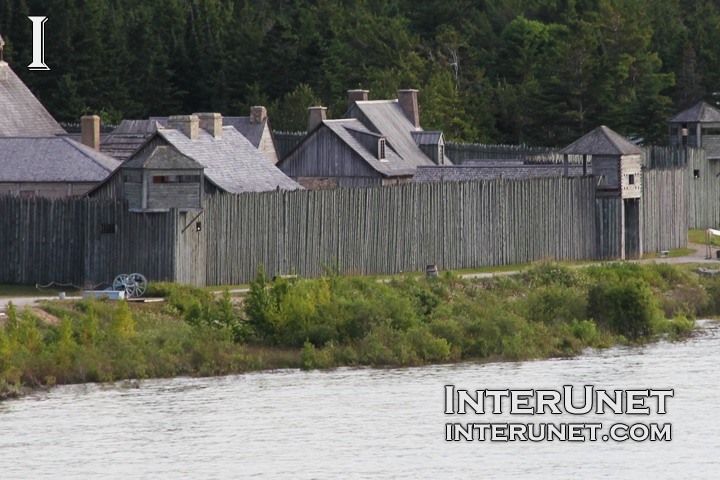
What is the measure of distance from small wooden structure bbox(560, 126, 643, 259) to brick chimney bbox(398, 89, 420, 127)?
17.8 metres

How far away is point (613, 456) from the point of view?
2570cm

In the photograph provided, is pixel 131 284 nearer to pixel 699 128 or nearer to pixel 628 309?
pixel 628 309

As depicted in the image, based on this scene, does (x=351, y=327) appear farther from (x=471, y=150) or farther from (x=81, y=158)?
(x=471, y=150)

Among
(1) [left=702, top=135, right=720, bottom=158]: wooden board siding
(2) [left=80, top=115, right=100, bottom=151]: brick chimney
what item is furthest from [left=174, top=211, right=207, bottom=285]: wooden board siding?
(1) [left=702, top=135, right=720, bottom=158]: wooden board siding

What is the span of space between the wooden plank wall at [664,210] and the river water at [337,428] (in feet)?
53.5

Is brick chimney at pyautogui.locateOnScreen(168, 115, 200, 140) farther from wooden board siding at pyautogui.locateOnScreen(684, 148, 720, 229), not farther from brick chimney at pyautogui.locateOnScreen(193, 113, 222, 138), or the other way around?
wooden board siding at pyautogui.locateOnScreen(684, 148, 720, 229)

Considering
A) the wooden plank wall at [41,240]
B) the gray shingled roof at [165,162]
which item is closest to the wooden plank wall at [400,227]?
the gray shingled roof at [165,162]

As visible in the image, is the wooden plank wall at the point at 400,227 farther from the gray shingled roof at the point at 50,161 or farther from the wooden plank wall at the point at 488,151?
the wooden plank wall at the point at 488,151

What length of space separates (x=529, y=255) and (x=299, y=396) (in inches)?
672

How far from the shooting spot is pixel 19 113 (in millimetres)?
59250

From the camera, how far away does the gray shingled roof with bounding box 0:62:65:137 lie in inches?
2296

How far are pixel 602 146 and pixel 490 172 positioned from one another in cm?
561

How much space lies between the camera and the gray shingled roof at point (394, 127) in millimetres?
60969

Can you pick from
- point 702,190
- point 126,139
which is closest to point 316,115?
point 126,139
